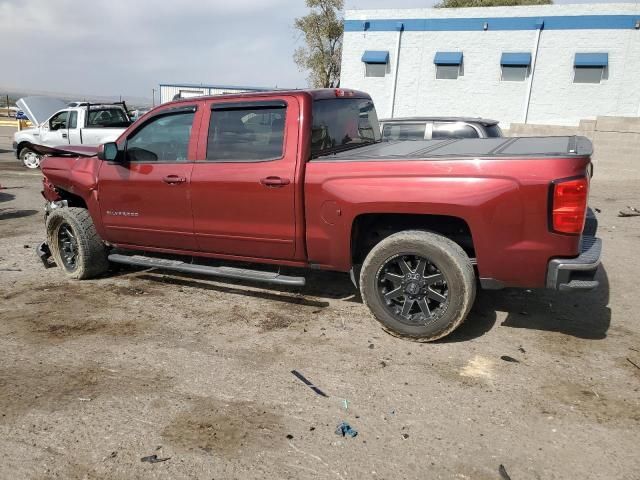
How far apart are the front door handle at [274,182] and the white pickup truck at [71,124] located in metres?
10.5

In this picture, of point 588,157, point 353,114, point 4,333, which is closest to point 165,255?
point 4,333

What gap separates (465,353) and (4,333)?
12.1 feet

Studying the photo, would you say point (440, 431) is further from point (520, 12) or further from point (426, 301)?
point (520, 12)

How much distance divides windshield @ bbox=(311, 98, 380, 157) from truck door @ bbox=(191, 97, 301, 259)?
23cm

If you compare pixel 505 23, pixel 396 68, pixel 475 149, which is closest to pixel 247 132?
pixel 475 149

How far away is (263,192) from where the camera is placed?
4.28 m

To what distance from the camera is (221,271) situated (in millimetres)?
4617

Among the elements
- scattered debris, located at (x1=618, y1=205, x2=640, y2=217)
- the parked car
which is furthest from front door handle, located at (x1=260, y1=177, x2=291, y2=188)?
scattered debris, located at (x1=618, y1=205, x2=640, y2=217)

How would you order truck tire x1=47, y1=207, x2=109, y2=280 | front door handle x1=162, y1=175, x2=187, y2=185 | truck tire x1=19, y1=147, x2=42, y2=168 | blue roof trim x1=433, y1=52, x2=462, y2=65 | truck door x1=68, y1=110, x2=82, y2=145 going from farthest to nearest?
blue roof trim x1=433, y1=52, x2=462, y2=65 < truck tire x1=19, y1=147, x2=42, y2=168 < truck door x1=68, y1=110, x2=82, y2=145 < truck tire x1=47, y1=207, x2=109, y2=280 < front door handle x1=162, y1=175, x2=187, y2=185

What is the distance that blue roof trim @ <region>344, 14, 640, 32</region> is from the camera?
2008cm

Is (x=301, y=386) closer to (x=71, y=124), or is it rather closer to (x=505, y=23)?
(x=71, y=124)

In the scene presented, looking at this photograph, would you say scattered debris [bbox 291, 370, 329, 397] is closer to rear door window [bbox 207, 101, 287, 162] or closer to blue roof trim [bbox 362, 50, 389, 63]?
rear door window [bbox 207, 101, 287, 162]

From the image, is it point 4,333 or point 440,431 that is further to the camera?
point 4,333

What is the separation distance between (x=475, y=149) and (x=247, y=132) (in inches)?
→ 76.3
